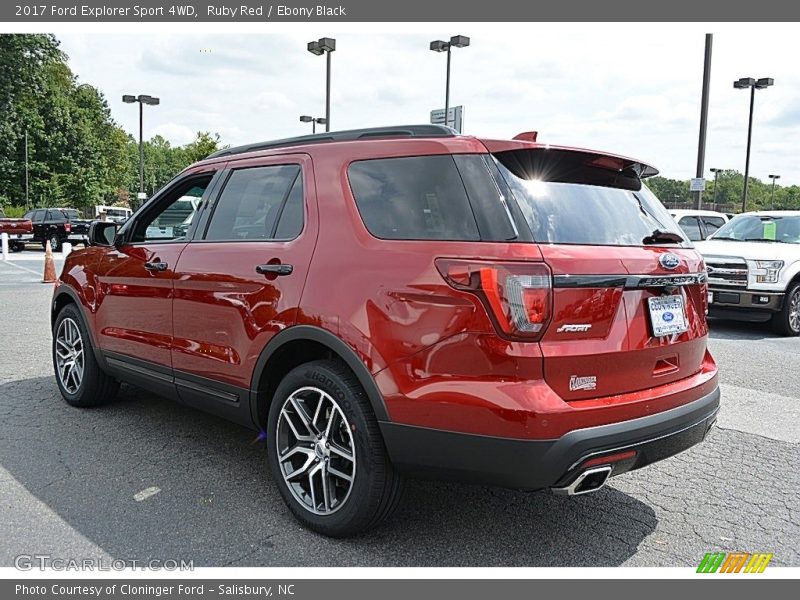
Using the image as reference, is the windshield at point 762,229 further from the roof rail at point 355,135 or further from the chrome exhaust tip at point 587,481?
the chrome exhaust tip at point 587,481

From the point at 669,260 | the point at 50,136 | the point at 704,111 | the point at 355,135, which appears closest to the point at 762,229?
the point at 704,111

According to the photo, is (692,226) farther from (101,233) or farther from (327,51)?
(327,51)

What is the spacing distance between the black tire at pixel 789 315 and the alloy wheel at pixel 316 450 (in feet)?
29.2

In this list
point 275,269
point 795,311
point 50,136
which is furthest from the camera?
point 50,136

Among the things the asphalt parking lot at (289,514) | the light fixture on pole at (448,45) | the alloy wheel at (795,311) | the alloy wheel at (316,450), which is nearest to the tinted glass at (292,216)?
the alloy wheel at (316,450)

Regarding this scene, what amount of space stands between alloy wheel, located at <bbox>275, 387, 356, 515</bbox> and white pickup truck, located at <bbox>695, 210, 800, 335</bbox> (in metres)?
8.49

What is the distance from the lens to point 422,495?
389cm

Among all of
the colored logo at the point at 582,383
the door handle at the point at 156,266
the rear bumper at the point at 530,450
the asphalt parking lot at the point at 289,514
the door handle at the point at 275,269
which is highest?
the door handle at the point at 275,269

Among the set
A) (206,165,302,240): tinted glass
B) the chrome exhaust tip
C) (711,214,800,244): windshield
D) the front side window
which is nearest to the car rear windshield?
the chrome exhaust tip

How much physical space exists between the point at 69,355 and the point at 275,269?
2.88 meters

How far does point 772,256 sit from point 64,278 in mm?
9207

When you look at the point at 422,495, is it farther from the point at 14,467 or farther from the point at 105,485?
the point at 14,467

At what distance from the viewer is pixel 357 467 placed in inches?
123

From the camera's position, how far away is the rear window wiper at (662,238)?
130 inches
